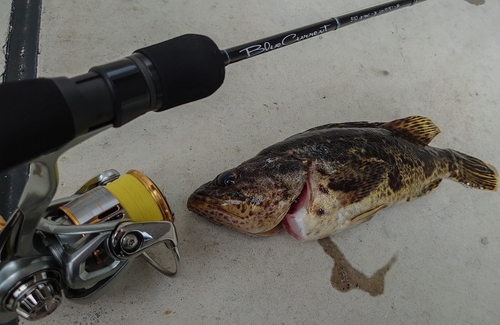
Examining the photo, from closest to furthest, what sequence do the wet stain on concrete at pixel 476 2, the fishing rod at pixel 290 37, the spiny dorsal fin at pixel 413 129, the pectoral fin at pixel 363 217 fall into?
the fishing rod at pixel 290 37, the pectoral fin at pixel 363 217, the spiny dorsal fin at pixel 413 129, the wet stain on concrete at pixel 476 2

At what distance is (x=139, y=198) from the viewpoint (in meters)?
1.06

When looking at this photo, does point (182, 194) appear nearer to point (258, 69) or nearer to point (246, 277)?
point (246, 277)

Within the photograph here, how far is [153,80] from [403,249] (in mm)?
1160

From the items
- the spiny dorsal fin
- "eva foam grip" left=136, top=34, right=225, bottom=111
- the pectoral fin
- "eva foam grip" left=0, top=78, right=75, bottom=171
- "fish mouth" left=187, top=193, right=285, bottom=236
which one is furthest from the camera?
the spiny dorsal fin

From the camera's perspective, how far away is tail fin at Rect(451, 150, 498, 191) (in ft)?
5.44

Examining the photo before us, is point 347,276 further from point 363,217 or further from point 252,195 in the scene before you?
point 252,195

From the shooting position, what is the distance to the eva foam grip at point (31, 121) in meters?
0.56

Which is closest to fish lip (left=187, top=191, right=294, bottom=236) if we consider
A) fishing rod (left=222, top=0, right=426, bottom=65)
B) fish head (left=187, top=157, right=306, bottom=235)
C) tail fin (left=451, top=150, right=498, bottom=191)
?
fish head (left=187, top=157, right=306, bottom=235)

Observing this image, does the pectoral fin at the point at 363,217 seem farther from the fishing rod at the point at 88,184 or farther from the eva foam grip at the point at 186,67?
the eva foam grip at the point at 186,67

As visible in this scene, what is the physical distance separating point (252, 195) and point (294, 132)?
484 millimetres

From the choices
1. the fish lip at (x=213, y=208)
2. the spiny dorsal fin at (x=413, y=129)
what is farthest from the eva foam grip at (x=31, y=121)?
the spiny dorsal fin at (x=413, y=129)

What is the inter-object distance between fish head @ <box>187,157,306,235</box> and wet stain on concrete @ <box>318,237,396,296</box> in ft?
0.87

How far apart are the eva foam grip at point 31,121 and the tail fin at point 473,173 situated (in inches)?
59.2

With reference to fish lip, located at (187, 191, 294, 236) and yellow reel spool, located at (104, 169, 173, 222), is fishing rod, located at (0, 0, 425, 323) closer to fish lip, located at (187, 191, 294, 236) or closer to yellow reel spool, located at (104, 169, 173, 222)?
yellow reel spool, located at (104, 169, 173, 222)
